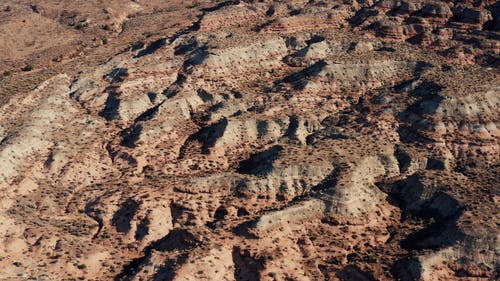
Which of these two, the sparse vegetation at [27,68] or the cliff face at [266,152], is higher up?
the cliff face at [266,152]

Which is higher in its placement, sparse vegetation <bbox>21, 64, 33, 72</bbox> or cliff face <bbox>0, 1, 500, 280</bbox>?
cliff face <bbox>0, 1, 500, 280</bbox>

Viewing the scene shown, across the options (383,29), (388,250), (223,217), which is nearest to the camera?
(388,250)

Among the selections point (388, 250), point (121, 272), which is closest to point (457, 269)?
point (388, 250)

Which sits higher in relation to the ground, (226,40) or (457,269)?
(226,40)

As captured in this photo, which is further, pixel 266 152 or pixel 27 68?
pixel 27 68

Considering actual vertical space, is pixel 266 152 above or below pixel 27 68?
above

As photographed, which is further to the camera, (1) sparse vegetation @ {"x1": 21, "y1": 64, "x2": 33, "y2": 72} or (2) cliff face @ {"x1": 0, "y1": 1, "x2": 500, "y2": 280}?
(1) sparse vegetation @ {"x1": 21, "y1": 64, "x2": 33, "y2": 72}

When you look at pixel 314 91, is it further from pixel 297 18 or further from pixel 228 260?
pixel 228 260

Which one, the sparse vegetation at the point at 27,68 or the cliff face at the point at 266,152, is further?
the sparse vegetation at the point at 27,68
